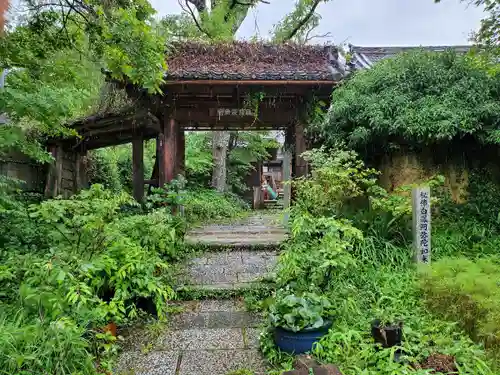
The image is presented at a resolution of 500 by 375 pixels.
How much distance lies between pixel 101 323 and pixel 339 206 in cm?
352

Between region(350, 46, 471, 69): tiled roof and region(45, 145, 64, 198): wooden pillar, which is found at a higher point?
region(350, 46, 471, 69): tiled roof

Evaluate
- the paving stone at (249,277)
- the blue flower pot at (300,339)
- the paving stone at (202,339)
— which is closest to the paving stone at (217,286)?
the paving stone at (249,277)

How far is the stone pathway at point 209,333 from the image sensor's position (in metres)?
2.96

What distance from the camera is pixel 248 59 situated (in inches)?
294

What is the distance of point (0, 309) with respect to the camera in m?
2.85

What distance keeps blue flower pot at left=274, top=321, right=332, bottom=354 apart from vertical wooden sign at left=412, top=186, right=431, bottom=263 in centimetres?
187

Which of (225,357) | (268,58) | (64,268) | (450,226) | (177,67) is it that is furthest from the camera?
(268,58)

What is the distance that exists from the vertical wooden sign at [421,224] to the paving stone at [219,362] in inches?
88.5

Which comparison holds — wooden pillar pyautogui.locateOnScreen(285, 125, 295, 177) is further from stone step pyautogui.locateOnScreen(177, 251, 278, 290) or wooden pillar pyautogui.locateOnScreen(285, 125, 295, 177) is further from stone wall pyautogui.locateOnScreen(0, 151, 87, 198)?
stone wall pyautogui.locateOnScreen(0, 151, 87, 198)

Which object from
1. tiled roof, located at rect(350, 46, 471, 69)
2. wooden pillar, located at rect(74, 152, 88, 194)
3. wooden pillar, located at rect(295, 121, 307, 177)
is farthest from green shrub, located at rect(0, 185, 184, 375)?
tiled roof, located at rect(350, 46, 471, 69)

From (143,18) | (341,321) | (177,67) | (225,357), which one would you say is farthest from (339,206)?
(177,67)

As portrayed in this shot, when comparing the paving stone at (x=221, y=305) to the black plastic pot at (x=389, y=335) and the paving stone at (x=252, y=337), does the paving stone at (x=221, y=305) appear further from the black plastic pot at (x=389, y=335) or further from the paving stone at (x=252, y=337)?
the black plastic pot at (x=389, y=335)

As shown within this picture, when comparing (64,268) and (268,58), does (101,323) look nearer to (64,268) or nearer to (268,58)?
(64,268)

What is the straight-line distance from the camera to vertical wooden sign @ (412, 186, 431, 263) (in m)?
4.24
